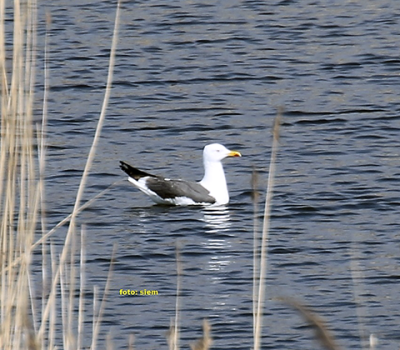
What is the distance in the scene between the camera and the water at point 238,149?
271 inches

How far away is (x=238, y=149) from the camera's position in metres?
11.4

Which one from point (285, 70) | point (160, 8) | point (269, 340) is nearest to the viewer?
point (269, 340)

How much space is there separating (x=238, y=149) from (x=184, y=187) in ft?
5.61

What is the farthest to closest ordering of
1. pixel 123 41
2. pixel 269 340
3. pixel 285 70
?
pixel 123 41, pixel 285 70, pixel 269 340

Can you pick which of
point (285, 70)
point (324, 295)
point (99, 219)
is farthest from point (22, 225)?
point (285, 70)

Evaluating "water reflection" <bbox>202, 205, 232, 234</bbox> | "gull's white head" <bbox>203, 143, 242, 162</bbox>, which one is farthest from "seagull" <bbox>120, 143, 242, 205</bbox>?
"water reflection" <bbox>202, 205, 232, 234</bbox>

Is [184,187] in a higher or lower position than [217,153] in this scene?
lower

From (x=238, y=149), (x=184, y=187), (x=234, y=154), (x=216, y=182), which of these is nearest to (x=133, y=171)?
(x=184, y=187)

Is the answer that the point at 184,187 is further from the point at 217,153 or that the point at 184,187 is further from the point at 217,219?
the point at 217,219

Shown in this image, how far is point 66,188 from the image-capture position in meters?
10.0

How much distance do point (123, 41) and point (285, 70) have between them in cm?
278

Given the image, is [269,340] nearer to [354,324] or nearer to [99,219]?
[354,324]

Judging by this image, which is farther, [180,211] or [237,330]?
[180,211]

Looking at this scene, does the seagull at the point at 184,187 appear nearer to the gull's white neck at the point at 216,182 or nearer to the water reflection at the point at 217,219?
the gull's white neck at the point at 216,182
